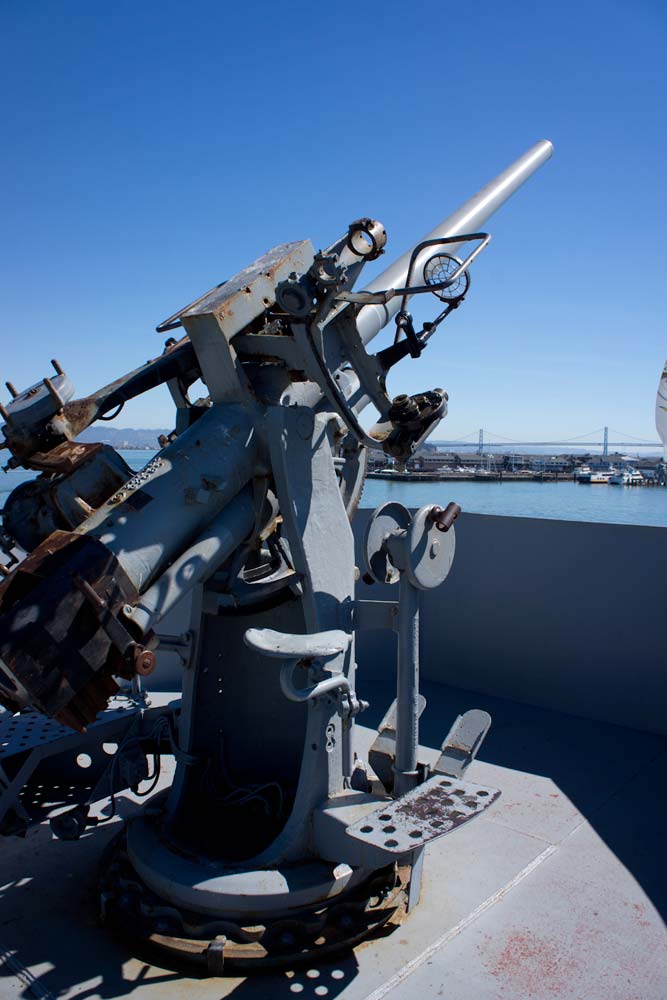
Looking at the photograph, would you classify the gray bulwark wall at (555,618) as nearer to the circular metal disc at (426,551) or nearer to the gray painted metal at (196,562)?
the circular metal disc at (426,551)

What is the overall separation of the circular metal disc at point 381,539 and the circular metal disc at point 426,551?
0.41 ft

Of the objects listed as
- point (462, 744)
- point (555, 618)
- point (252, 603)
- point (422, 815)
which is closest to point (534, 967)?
point (422, 815)

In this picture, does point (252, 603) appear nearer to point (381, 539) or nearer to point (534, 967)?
point (381, 539)

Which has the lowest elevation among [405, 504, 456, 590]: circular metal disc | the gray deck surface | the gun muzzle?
the gray deck surface

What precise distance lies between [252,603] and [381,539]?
0.80 m

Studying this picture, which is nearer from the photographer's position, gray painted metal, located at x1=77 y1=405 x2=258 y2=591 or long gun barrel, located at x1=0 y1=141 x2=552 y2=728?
long gun barrel, located at x1=0 y1=141 x2=552 y2=728

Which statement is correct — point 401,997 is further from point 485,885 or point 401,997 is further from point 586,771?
point 586,771

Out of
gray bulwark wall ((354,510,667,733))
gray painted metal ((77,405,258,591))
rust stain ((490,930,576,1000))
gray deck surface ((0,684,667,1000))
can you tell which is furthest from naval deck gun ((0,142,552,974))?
gray bulwark wall ((354,510,667,733))

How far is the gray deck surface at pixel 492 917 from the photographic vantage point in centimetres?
302

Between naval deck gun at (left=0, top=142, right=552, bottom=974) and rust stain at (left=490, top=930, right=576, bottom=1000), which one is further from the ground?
naval deck gun at (left=0, top=142, right=552, bottom=974)

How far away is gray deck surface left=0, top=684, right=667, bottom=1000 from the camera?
3023 mm

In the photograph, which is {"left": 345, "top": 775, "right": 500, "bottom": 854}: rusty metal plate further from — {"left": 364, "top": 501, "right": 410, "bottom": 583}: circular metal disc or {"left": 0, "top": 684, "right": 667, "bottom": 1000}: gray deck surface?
{"left": 364, "top": 501, "right": 410, "bottom": 583}: circular metal disc

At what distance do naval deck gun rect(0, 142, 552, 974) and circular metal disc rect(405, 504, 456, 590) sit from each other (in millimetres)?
10

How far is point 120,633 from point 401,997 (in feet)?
6.09
